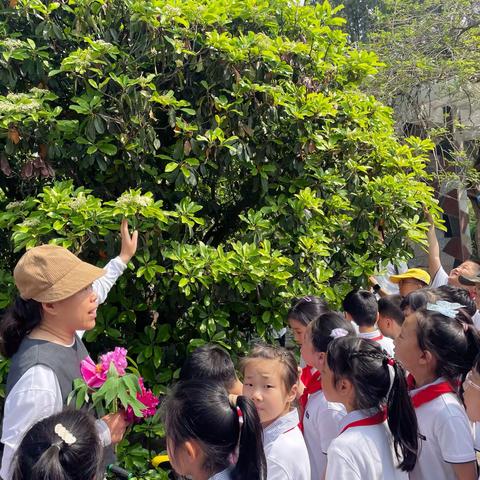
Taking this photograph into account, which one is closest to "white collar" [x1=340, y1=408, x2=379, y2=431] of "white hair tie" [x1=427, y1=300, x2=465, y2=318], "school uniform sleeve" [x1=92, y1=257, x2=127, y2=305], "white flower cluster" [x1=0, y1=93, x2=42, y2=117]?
"white hair tie" [x1=427, y1=300, x2=465, y2=318]

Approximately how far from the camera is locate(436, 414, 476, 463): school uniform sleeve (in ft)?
7.37

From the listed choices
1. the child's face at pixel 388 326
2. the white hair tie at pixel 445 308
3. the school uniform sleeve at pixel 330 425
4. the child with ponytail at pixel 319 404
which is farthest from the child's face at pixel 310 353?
the child's face at pixel 388 326

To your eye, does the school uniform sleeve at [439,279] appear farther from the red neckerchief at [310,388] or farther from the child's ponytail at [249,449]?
the child's ponytail at [249,449]

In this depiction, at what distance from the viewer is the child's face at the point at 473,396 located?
2.15 metres

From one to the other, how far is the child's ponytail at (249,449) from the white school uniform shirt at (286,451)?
1.48ft

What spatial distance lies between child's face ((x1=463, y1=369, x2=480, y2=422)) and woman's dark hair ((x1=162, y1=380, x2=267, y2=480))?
33.9 inches

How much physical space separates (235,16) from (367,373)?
269 centimetres

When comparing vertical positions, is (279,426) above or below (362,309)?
above

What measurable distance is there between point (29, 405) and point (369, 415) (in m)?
1.28

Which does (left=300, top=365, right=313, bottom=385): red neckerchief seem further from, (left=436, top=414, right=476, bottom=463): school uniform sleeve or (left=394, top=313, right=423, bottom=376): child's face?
(left=436, top=414, right=476, bottom=463): school uniform sleeve

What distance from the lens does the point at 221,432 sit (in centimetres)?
181

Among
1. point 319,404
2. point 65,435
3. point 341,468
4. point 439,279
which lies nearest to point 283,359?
point 319,404

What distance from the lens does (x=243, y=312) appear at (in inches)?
149

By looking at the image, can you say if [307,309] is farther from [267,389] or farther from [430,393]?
[430,393]
